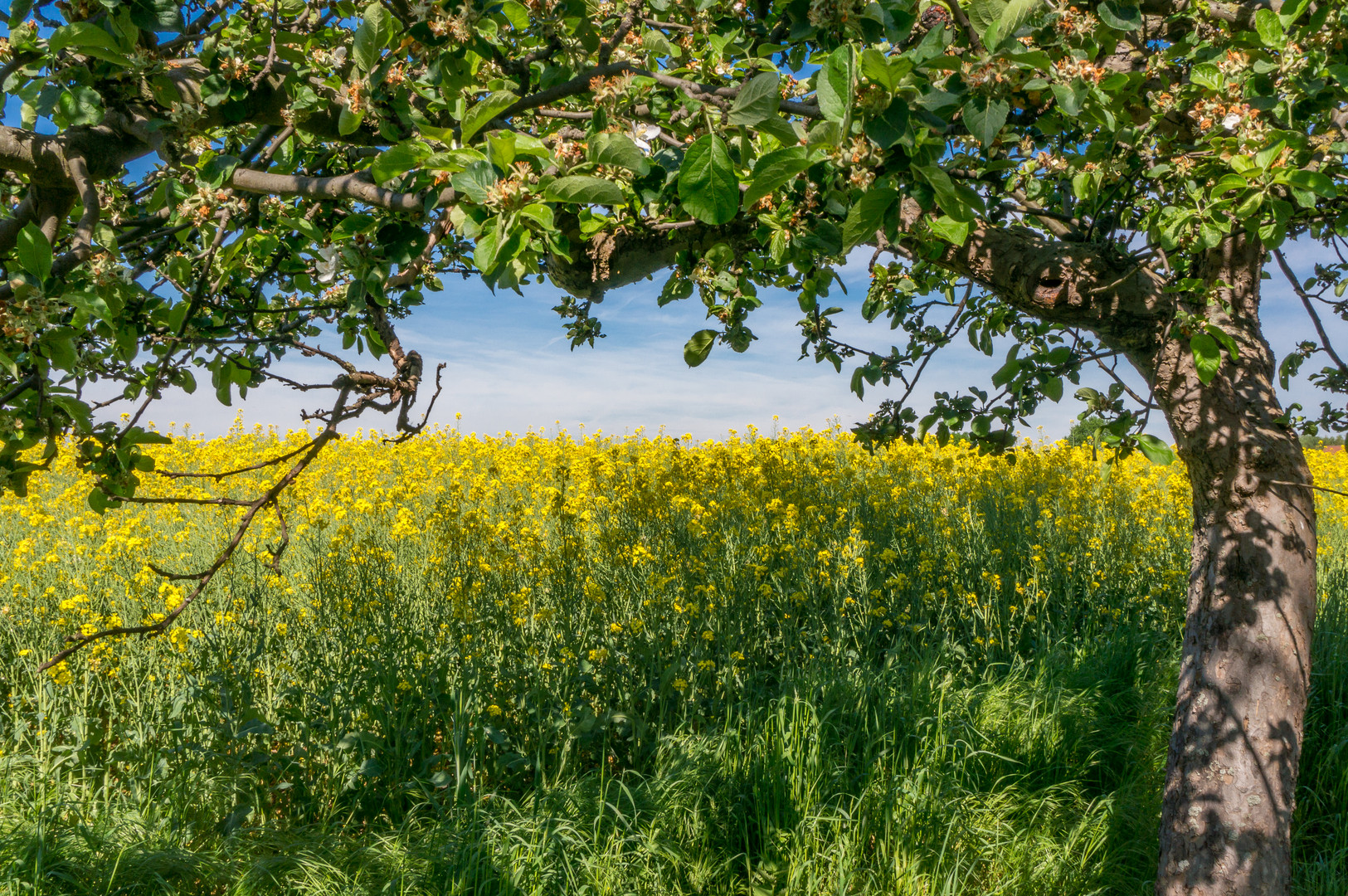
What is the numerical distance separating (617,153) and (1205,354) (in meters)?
1.42

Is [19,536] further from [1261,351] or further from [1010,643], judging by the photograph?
[1261,351]

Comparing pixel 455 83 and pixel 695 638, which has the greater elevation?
pixel 455 83

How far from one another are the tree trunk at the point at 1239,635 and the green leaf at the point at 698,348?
145 cm

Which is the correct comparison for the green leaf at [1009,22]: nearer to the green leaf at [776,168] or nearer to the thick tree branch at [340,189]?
the green leaf at [776,168]

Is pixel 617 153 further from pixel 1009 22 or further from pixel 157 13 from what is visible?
pixel 157 13

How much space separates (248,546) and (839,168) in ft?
16.8

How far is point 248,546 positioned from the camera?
4.93 metres

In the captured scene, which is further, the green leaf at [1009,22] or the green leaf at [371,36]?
the green leaf at [371,36]

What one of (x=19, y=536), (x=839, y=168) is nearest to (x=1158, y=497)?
(x=839, y=168)

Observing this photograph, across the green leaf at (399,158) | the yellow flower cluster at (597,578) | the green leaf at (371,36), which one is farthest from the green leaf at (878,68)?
the yellow flower cluster at (597,578)

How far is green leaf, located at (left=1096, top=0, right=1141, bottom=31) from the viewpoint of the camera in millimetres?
1075

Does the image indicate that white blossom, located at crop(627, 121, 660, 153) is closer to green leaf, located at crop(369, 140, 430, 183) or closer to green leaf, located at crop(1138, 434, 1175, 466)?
green leaf, located at crop(369, 140, 430, 183)

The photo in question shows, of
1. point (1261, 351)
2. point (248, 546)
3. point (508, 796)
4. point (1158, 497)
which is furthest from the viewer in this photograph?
point (1158, 497)

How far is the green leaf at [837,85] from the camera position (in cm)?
76
